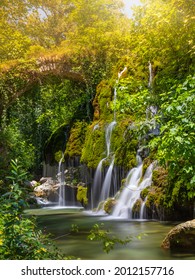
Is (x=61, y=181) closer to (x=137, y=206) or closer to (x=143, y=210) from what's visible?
(x=137, y=206)

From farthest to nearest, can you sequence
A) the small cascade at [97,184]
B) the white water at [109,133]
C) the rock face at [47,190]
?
1. the rock face at [47,190]
2. the white water at [109,133]
3. the small cascade at [97,184]

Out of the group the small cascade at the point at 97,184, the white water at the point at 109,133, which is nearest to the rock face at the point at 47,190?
the small cascade at the point at 97,184

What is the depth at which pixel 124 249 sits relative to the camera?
6.65 m

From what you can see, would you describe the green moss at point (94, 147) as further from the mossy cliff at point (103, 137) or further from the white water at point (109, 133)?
the white water at point (109, 133)

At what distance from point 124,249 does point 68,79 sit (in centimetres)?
1335

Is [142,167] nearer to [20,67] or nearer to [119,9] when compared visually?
[20,67]

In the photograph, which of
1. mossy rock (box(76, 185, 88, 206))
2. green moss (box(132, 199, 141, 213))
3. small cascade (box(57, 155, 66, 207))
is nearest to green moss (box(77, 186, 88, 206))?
mossy rock (box(76, 185, 88, 206))

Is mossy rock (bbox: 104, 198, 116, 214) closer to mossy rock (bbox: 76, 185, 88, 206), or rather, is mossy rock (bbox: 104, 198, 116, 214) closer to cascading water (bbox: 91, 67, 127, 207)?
cascading water (bbox: 91, 67, 127, 207)

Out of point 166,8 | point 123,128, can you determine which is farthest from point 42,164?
point 166,8

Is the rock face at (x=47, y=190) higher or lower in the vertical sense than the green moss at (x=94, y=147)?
lower

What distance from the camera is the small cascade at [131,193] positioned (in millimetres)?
10938

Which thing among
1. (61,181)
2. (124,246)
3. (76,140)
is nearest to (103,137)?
(76,140)

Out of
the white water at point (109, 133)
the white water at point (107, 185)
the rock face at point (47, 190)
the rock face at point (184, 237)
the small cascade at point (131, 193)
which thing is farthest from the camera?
the rock face at point (47, 190)

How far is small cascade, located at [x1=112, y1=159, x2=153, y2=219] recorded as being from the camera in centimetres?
1094
